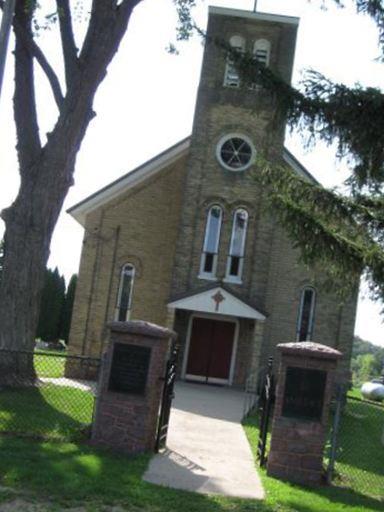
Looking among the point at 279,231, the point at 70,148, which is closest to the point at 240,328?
the point at 279,231

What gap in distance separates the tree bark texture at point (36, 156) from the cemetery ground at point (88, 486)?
2937 mm

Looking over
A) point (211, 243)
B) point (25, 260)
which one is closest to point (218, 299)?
point (211, 243)

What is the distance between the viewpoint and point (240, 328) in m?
22.0

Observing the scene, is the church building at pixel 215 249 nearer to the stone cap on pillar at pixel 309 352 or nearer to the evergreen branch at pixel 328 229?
the evergreen branch at pixel 328 229

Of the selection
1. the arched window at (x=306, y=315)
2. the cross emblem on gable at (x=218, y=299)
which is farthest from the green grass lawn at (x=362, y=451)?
the cross emblem on gable at (x=218, y=299)

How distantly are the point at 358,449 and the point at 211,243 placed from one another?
975 cm

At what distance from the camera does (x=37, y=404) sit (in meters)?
11.7

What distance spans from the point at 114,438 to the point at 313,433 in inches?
101

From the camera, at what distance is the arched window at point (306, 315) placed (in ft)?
71.1

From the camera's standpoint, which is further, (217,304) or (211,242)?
(211,242)

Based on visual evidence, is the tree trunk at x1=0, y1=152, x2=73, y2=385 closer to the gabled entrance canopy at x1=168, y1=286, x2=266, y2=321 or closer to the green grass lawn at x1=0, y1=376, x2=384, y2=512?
the green grass lawn at x1=0, y1=376, x2=384, y2=512

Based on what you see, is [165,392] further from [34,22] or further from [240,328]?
[240,328]

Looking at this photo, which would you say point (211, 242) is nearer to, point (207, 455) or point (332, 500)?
point (207, 455)

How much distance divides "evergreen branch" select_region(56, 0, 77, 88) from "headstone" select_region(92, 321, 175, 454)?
21.9 ft
